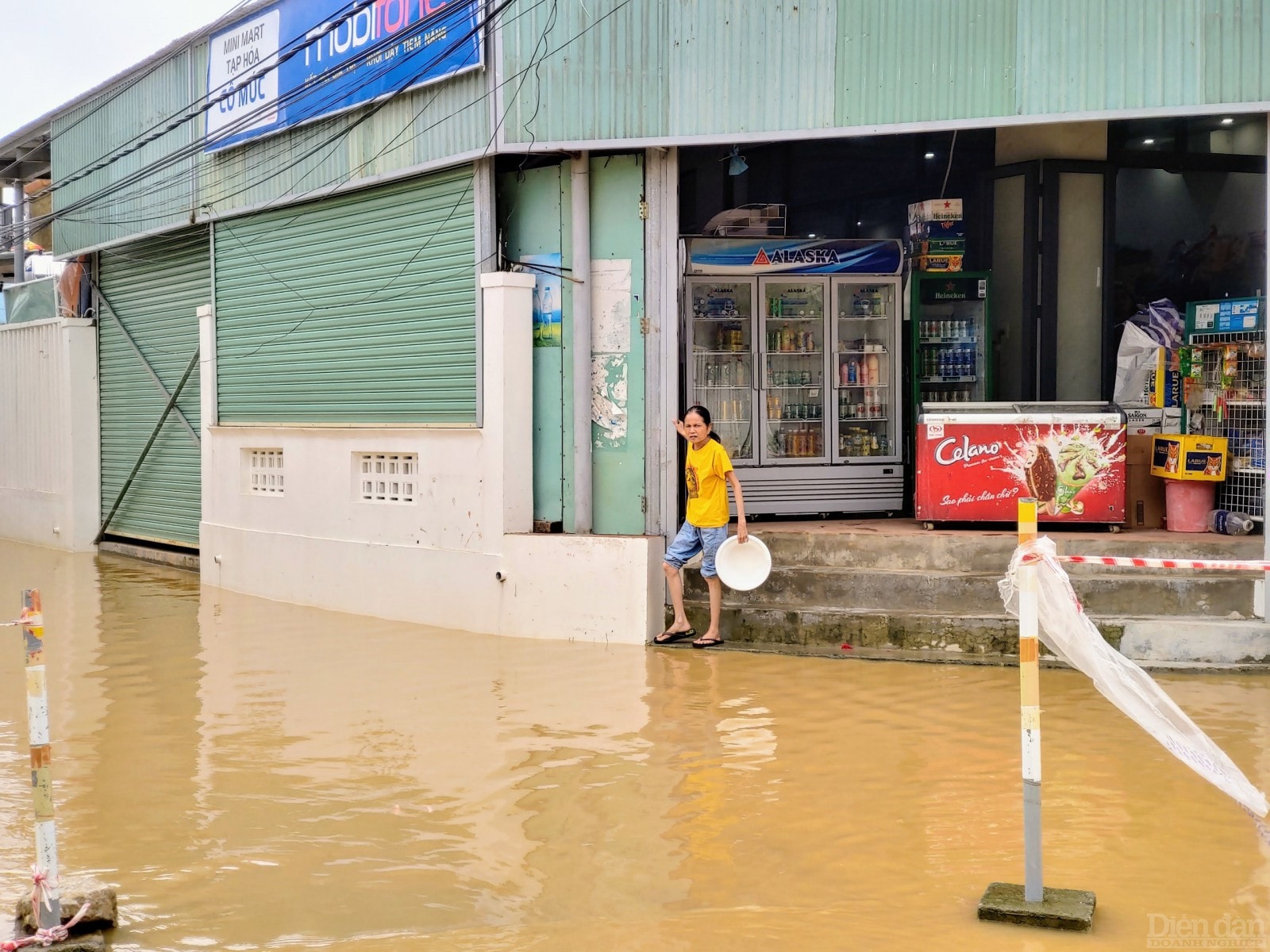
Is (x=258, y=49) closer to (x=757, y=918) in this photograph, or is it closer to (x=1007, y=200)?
(x=1007, y=200)

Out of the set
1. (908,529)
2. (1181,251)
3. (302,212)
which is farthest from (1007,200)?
(302,212)

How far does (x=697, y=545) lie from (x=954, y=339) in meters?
4.21

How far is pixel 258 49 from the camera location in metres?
13.3

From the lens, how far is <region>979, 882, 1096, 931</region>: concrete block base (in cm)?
447

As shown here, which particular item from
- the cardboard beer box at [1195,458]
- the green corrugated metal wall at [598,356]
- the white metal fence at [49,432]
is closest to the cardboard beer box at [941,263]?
the cardboard beer box at [1195,458]

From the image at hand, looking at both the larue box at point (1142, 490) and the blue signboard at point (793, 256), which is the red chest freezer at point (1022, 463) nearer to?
the larue box at point (1142, 490)

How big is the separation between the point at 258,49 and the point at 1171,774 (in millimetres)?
10974

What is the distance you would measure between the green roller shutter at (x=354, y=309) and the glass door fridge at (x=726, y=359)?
229 centimetres

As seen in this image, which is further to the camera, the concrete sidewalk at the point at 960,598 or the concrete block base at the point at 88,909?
the concrete sidewalk at the point at 960,598

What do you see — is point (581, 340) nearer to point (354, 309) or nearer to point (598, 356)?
point (598, 356)

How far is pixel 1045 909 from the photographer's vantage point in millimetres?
4531

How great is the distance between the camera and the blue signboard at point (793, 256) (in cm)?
1188

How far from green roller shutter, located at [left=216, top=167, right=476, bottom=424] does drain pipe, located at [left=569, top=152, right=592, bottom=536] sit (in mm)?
933

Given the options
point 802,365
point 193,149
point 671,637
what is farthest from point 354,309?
point 671,637
